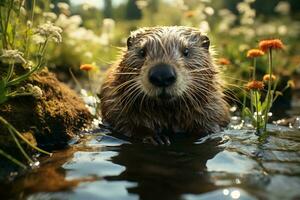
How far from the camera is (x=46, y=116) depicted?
14.8 ft

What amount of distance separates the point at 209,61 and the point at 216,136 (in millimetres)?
815

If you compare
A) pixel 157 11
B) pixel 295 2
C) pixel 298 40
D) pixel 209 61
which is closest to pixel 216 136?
pixel 209 61

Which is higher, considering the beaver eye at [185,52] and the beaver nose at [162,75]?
the beaver eye at [185,52]

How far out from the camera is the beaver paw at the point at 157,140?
4535 mm

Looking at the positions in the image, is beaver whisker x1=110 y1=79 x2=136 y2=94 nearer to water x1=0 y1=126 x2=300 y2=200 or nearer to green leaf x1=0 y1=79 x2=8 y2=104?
water x1=0 y1=126 x2=300 y2=200

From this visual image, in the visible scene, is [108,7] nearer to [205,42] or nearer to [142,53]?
[205,42]

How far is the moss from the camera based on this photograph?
4.10m

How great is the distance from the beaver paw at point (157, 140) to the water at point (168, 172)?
8 centimetres

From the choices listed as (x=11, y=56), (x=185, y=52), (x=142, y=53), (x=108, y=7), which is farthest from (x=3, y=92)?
(x=108, y=7)

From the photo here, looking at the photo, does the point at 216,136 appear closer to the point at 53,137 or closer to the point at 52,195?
the point at 53,137

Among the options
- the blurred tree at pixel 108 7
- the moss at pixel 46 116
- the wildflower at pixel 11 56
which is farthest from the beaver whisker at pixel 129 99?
the blurred tree at pixel 108 7

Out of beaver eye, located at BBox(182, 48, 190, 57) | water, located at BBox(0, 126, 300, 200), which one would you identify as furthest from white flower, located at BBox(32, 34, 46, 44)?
beaver eye, located at BBox(182, 48, 190, 57)

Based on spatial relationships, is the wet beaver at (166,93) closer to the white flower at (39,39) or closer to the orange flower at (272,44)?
the orange flower at (272,44)

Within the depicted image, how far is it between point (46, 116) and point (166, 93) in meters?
1.02
